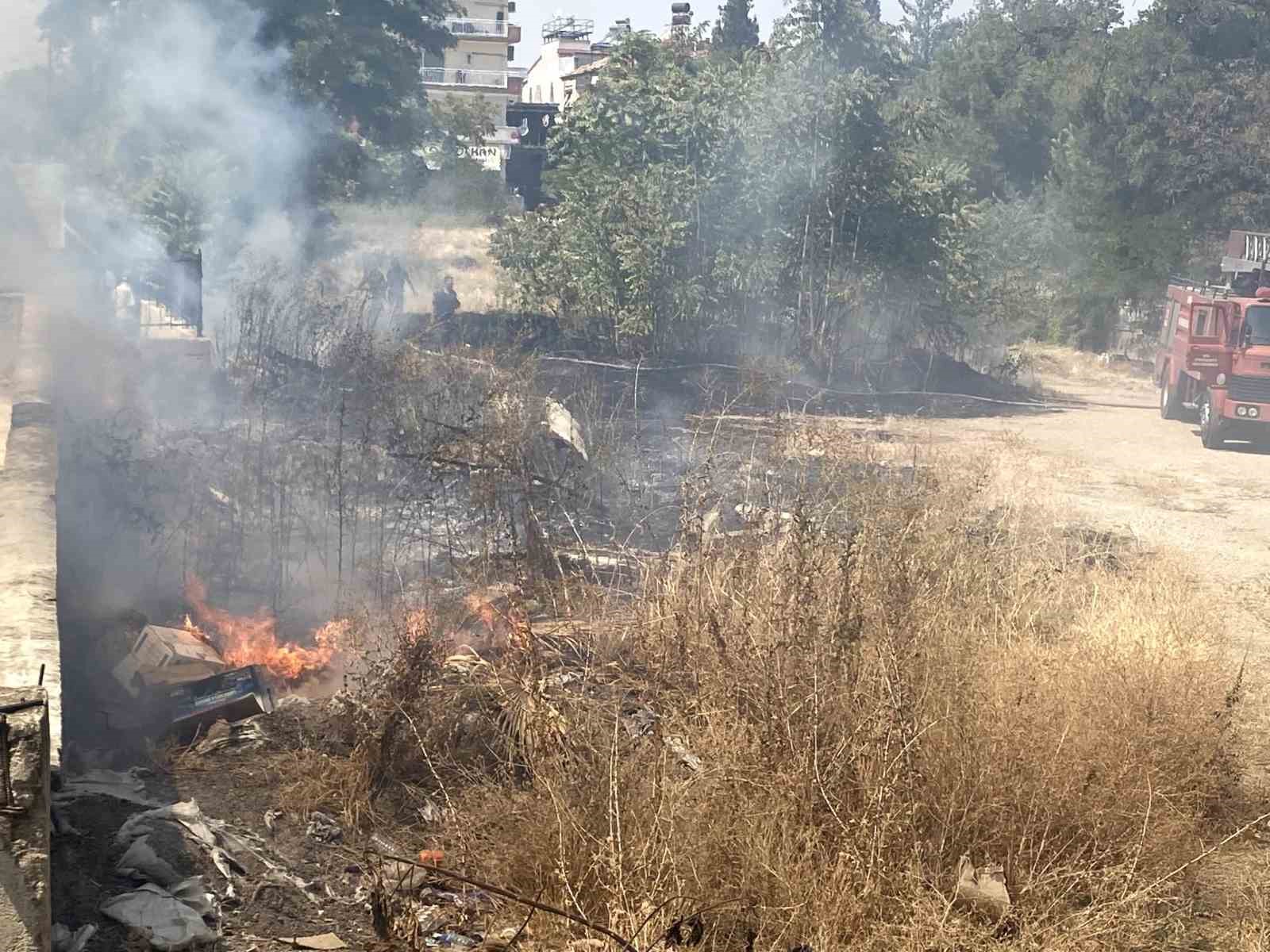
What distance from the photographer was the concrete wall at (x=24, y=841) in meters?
3.54

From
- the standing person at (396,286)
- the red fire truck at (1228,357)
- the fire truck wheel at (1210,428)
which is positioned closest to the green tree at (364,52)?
the standing person at (396,286)

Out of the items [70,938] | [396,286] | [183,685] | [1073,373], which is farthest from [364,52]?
[70,938]

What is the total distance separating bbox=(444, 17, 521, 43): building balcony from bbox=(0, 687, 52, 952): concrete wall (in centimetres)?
7481

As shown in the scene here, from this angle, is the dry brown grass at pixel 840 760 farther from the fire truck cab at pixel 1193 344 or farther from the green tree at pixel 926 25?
the green tree at pixel 926 25

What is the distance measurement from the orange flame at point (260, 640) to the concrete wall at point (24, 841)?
3516 millimetres

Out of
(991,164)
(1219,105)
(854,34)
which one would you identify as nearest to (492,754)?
(854,34)

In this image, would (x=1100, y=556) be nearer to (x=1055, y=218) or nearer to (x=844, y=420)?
(x=844, y=420)

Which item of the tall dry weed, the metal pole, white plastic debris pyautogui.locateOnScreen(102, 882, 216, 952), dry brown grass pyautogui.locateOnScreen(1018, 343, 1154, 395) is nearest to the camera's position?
the metal pole

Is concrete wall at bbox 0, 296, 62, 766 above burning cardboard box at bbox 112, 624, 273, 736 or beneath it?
above

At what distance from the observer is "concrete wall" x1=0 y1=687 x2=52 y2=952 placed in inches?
139

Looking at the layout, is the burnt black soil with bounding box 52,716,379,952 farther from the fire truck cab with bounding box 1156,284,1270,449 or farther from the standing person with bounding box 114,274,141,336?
the fire truck cab with bounding box 1156,284,1270,449

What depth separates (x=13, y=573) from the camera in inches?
254

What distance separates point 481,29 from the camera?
253 feet

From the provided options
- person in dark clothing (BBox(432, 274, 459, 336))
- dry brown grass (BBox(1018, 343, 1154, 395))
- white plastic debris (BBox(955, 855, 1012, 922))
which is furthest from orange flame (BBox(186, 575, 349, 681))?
dry brown grass (BBox(1018, 343, 1154, 395))
